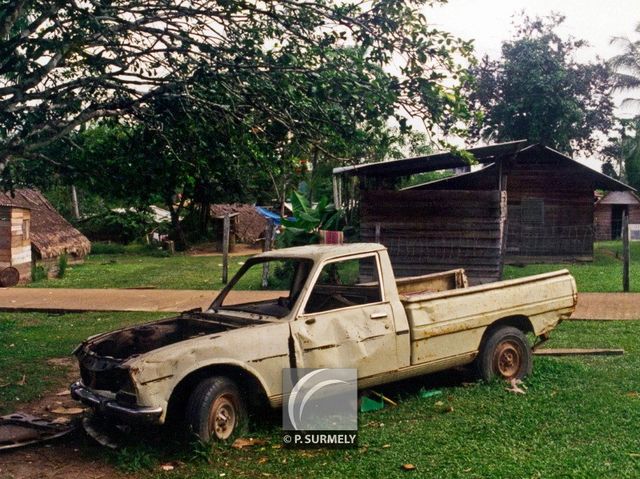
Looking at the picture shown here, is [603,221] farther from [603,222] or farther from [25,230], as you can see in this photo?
[25,230]

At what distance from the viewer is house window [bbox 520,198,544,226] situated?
2352 centimetres

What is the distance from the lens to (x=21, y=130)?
839 cm

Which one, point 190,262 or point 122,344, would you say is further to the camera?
point 190,262

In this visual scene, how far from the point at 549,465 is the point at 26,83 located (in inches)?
257

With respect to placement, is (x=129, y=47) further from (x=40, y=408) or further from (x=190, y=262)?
(x=190, y=262)

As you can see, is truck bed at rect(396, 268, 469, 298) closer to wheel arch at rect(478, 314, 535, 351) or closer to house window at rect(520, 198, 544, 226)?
wheel arch at rect(478, 314, 535, 351)

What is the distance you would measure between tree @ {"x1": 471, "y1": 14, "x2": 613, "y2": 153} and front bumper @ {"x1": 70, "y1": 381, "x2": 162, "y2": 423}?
29.4 metres

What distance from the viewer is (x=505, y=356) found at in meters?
7.06

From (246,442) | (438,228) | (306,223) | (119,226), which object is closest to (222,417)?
(246,442)

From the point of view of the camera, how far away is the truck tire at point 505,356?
22.6ft

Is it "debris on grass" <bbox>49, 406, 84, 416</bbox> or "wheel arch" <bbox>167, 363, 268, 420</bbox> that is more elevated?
"wheel arch" <bbox>167, 363, 268, 420</bbox>

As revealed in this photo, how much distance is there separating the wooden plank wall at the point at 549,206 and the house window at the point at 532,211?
0.10 meters

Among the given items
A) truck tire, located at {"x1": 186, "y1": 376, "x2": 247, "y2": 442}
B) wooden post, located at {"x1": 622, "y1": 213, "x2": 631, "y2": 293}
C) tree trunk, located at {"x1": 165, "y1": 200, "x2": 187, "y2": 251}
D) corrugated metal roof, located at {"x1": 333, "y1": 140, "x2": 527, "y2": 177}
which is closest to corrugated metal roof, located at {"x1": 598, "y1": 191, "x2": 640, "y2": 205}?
tree trunk, located at {"x1": 165, "y1": 200, "x2": 187, "y2": 251}

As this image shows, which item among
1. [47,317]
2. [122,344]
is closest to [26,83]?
[122,344]
